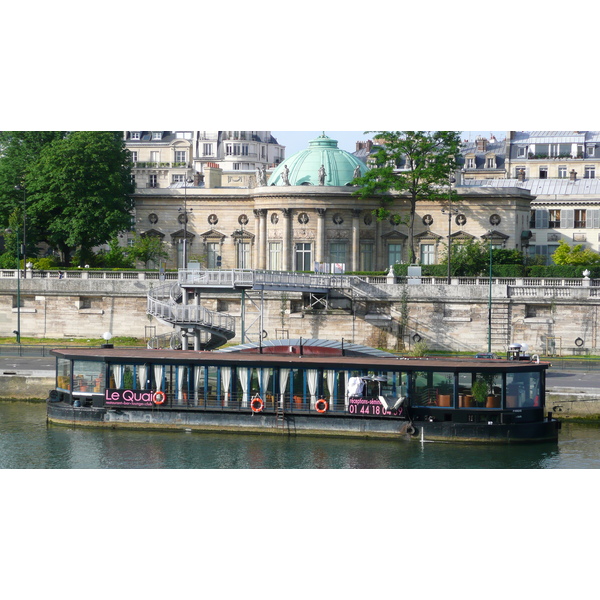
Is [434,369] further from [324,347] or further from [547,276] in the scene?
[547,276]

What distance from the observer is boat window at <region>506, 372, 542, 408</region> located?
47469 mm

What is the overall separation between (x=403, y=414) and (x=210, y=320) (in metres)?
19.4

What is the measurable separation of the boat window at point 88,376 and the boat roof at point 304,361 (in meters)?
0.29

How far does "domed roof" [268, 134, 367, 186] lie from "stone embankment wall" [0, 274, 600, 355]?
52.6 ft

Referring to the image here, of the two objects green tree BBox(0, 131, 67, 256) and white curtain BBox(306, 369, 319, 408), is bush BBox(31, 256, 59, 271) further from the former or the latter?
white curtain BBox(306, 369, 319, 408)

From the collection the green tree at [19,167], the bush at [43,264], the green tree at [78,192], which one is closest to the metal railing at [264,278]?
the bush at [43,264]

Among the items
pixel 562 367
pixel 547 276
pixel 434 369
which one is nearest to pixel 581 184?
pixel 547 276

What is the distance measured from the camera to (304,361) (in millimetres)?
49375

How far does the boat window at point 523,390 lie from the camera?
47469 millimetres

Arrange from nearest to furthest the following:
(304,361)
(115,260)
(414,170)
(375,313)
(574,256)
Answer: (304,361) < (375,313) < (414,170) < (115,260) < (574,256)

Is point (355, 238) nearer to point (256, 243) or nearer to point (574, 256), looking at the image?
point (256, 243)

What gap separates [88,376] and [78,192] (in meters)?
37.1

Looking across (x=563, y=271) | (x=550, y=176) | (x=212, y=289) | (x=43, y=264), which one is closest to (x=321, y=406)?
(x=212, y=289)

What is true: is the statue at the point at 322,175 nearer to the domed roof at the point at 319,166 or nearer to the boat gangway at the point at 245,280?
the domed roof at the point at 319,166
